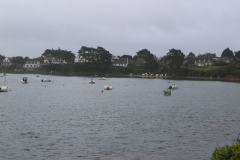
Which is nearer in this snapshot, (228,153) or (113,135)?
(228,153)

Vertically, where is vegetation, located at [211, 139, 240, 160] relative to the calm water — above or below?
above

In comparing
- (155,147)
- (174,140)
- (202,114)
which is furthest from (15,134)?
(202,114)

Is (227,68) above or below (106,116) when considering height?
above

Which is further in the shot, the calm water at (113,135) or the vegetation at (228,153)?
the calm water at (113,135)

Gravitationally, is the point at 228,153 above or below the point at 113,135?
above

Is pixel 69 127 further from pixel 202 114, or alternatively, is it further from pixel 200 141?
pixel 202 114

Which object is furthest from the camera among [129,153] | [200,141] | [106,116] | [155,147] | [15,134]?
[106,116]

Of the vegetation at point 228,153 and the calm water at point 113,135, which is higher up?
the vegetation at point 228,153

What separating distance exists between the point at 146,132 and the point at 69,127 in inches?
437

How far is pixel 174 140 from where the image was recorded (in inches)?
1184

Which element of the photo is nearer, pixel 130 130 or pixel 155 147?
pixel 155 147

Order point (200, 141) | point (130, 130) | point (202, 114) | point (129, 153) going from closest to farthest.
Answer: point (129, 153), point (200, 141), point (130, 130), point (202, 114)

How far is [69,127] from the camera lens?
36.3 meters

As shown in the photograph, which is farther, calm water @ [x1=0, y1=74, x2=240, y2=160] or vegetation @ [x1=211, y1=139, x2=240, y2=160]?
calm water @ [x1=0, y1=74, x2=240, y2=160]
